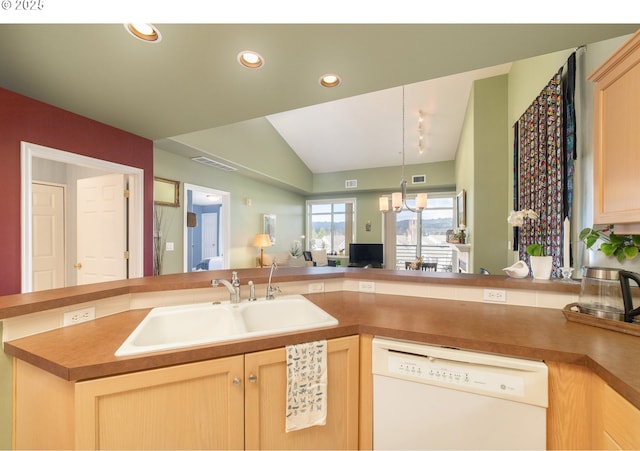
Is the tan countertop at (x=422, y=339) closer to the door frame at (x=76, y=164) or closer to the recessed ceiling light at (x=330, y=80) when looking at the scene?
the door frame at (x=76, y=164)

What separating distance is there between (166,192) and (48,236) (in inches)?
55.6

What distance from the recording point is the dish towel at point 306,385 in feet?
3.53

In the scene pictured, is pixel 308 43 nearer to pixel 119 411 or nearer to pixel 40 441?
pixel 119 411

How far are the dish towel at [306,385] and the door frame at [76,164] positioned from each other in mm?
2173

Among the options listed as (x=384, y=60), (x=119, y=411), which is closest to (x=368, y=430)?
(x=119, y=411)

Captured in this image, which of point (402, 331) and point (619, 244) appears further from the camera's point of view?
point (619, 244)

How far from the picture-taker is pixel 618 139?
1.07 m

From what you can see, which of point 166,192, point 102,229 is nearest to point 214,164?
point 166,192

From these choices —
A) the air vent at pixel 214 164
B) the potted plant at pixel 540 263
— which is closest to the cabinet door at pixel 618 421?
the potted plant at pixel 540 263

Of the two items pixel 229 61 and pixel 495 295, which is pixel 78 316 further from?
pixel 495 295

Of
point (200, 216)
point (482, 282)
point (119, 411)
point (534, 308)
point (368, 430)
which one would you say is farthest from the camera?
point (200, 216)

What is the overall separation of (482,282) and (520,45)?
4.23 ft

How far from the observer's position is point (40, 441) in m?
0.95

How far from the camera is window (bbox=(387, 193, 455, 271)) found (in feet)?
21.9
